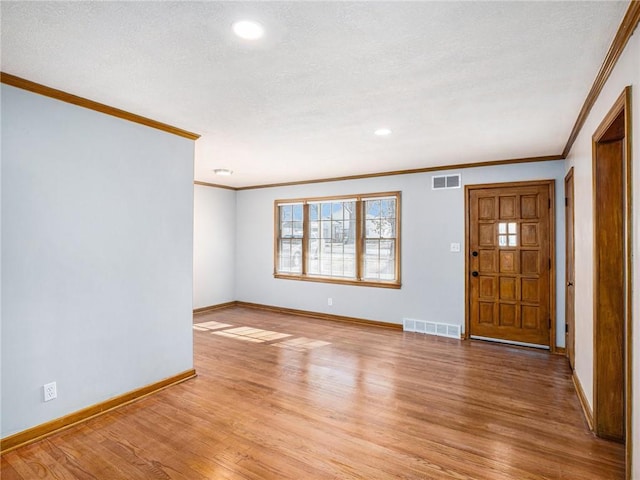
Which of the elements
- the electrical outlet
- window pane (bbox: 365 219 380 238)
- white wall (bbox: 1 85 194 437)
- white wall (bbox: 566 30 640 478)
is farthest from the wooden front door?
the electrical outlet

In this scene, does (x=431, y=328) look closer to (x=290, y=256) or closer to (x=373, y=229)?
(x=373, y=229)

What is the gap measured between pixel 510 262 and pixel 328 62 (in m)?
3.87

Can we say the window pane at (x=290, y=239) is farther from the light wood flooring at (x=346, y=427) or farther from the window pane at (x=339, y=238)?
the light wood flooring at (x=346, y=427)

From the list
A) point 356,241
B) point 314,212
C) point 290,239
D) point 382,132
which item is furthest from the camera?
point 290,239

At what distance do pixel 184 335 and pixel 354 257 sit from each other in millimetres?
3239

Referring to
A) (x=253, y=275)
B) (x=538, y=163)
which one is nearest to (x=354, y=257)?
(x=253, y=275)

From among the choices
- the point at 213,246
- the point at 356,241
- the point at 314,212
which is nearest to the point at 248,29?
the point at 356,241

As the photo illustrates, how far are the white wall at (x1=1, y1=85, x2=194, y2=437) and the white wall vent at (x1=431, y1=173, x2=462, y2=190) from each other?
3416 mm

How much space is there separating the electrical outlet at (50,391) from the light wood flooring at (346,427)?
0.27 meters

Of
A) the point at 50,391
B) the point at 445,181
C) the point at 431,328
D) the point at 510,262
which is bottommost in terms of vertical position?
the point at 431,328

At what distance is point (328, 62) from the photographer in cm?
215

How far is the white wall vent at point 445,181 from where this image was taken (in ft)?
16.8

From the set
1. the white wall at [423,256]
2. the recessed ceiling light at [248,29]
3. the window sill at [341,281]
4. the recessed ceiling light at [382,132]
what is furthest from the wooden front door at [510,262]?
the recessed ceiling light at [248,29]

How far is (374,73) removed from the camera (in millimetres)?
2289
